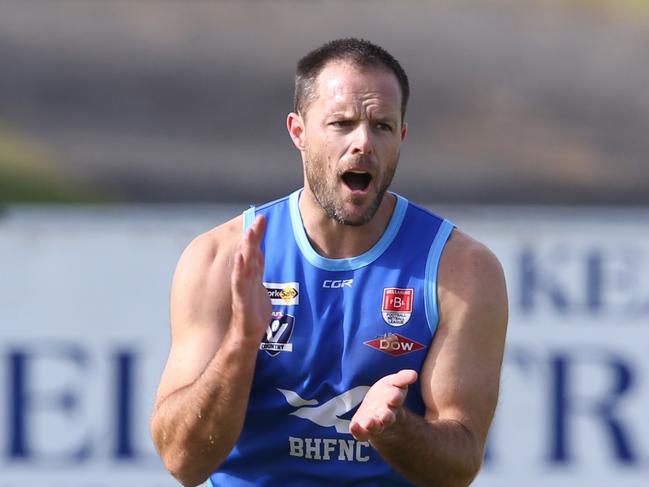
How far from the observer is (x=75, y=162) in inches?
→ 329

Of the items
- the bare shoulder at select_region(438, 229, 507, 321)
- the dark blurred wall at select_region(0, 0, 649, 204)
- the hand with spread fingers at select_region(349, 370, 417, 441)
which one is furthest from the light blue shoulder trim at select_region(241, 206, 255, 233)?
the dark blurred wall at select_region(0, 0, 649, 204)

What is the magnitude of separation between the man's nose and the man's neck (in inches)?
9.9

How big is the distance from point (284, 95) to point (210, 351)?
4.90m

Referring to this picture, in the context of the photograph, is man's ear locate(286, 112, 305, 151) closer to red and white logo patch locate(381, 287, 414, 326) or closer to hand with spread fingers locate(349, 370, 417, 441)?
red and white logo patch locate(381, 287, 414, 326)

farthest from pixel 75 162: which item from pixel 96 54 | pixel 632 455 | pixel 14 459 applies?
pixel 632 455

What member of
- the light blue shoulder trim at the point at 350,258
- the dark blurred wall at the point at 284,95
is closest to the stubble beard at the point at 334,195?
the light blue shoulder trim at the point at 350,258

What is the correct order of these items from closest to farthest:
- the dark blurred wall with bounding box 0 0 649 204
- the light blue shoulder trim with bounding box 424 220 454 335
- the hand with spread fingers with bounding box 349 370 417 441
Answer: the hand with spread fingers with bounding box 349 370 417 441
the light blue shoulder trim with bounding box 424 220 454 335
the dark blurred wall with bounding box 0 0 649 204

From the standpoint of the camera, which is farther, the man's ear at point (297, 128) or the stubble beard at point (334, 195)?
the man's ear at point (297, 128)

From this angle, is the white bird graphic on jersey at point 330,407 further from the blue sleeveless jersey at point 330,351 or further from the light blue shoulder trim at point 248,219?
the light blue shoulder trim at point 248,219

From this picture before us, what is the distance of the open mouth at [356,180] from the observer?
12.4ft

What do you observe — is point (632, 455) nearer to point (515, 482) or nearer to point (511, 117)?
point (515, 482)

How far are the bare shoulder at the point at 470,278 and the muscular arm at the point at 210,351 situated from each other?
55 cm

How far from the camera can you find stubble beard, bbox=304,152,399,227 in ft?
12.4

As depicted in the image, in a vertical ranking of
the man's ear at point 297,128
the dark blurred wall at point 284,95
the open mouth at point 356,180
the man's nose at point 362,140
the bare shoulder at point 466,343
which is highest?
the dark blurred wall at point 284,95
